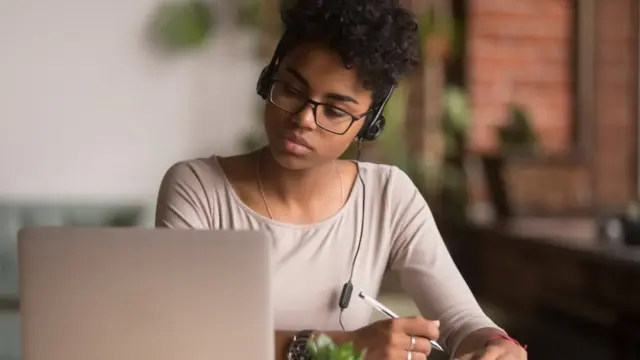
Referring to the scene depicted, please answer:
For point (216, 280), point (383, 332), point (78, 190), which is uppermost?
point (216, 280)

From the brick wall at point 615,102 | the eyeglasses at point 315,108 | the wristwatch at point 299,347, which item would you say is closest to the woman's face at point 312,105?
the eyeglasses at point 315,108

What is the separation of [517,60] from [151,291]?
215 cm

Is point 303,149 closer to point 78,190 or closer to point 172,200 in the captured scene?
point 172,200

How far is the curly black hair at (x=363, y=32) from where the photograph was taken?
0.89 metres

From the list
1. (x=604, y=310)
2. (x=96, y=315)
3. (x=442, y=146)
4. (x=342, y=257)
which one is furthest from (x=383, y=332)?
(x=442, y=146)

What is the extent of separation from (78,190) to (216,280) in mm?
2059

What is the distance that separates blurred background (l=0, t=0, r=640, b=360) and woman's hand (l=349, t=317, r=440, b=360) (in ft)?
5.19

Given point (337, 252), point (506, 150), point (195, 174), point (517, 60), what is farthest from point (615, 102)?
point (195, 174)

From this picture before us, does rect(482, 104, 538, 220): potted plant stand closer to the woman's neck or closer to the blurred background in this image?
the blurred background

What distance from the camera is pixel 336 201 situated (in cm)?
104

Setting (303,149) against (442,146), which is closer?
(303,149)

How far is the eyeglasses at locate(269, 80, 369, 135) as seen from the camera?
897 mm

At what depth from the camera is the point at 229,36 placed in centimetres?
263

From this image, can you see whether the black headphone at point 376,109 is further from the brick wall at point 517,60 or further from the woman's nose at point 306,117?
the brick wall at point 517,60
